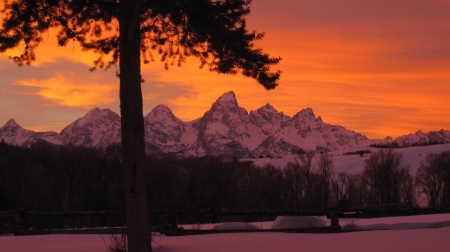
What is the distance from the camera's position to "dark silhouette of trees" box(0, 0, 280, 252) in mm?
9477

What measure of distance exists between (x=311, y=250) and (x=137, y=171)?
12.1 ft

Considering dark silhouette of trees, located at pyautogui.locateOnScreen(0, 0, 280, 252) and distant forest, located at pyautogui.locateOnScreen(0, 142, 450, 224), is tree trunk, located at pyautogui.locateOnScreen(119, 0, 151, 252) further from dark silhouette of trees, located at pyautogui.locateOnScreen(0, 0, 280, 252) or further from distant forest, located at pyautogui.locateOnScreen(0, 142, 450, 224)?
distant forest, located at pyautogui.locateOnScreen(0, 142, 450, 224)

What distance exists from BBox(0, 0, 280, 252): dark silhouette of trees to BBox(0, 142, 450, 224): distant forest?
41.8 meters

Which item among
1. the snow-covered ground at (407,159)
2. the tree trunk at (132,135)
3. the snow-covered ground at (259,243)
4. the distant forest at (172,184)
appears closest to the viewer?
the tree trunk at (132,135)

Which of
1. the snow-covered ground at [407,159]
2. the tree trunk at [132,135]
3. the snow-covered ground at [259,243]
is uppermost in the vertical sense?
the snow-covered ground at [407,159]

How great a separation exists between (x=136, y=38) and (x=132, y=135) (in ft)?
5.57

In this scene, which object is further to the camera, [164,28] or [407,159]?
[407,159]

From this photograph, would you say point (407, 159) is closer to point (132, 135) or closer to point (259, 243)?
point (259, 243)

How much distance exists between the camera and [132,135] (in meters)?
9.44

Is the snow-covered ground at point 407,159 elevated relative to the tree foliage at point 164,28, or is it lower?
elevated

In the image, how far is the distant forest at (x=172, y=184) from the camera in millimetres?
60375

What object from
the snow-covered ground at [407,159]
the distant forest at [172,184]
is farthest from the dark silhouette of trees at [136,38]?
the snow-covered ground at [407,159]

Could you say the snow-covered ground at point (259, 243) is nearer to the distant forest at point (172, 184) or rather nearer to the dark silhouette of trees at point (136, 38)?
the dark silhouette of trees at point (136, 38)

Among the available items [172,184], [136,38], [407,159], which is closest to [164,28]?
[136,38]
